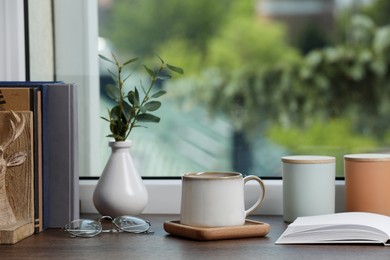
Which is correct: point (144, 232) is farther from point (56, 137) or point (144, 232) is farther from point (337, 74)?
point (337, 74)

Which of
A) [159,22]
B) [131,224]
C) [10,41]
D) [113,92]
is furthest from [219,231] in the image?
[159,22]

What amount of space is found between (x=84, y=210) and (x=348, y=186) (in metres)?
0.50

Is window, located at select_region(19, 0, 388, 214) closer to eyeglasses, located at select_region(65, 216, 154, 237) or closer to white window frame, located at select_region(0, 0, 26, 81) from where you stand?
white window frame, located at select_region(0, 0, 26, 81)

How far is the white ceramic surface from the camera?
1347mm

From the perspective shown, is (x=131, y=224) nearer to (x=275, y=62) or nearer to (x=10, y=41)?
(x=10, y=41)

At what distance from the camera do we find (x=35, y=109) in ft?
4.20

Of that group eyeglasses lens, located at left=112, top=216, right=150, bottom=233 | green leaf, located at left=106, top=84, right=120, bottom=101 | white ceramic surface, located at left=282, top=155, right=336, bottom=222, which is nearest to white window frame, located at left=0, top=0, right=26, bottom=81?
green leaf, located at left=106, top=84, right=120, bottom=101

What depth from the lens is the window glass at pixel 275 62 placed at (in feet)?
15.0

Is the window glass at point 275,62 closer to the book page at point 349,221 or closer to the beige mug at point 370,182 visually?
the beige mug at point 370,182

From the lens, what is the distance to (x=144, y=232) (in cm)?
127

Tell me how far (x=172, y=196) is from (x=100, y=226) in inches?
11.0

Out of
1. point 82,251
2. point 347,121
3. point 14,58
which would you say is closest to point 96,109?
point 14,58

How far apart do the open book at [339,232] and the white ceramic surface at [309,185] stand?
0.55 feet

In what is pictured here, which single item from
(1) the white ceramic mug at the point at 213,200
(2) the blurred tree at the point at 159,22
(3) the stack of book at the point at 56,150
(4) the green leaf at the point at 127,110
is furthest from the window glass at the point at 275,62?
(1) the white ceramic mug at the point at 213,200
